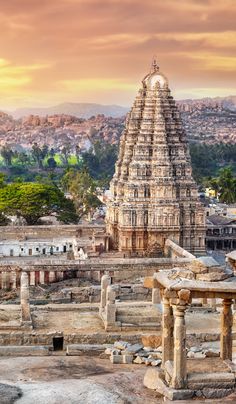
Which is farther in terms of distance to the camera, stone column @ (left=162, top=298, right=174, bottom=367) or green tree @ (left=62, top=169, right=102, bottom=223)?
green tree @ (left=62, top=169, right=102, bottom=223)

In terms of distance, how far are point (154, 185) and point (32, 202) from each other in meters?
10.8

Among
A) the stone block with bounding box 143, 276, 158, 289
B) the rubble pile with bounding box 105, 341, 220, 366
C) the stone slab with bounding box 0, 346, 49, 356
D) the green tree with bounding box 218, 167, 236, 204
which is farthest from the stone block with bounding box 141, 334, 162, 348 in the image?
the green tree with bounding box 218, 167, 236, 204

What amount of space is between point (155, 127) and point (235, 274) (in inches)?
911

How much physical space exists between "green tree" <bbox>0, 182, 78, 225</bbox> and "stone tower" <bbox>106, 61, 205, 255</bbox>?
315 inches

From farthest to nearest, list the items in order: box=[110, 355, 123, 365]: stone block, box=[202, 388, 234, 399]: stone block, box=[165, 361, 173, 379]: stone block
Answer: box=[110, 355, 123, 365]: stone block
box=[165, 361, 173, 379]: stone block
box=[202, 388, 234, 399]: stone block

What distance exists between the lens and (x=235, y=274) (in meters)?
15.6

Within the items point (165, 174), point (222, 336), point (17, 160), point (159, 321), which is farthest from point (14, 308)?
point (17, 160)

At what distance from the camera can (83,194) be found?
60688 millimetres

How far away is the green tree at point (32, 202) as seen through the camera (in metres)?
46.0

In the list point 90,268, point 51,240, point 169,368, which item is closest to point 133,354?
point 169,368

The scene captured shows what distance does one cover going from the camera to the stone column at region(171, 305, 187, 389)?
47.9 feet

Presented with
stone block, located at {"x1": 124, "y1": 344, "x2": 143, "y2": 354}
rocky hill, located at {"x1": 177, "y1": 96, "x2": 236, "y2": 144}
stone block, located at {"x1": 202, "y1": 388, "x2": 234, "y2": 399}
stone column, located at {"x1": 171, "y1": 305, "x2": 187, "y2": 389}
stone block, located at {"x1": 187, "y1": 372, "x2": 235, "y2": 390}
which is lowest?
stone block, located at {"x1": 124, "y1": 344, "x2": 143, "y2": 354}

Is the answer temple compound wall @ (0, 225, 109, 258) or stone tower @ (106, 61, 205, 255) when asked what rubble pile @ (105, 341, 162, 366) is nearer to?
temple compound wall @ (0, 225, 109, 258)

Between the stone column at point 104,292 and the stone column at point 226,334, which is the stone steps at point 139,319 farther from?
the stone column at point 226,334
